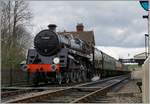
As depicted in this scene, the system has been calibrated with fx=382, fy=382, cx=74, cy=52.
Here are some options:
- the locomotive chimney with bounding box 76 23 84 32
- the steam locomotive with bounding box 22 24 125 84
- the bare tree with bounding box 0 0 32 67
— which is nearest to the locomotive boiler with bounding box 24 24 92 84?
the steam locomotive with bounding box 22 24 125 84

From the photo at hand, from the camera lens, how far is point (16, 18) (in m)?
42.5

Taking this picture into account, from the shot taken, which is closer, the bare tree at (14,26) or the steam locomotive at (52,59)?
the steam locomotive at (52,59)

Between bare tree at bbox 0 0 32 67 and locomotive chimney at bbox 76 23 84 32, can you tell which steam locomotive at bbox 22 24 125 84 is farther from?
locomotive chimney at bbox 76 23 84 32

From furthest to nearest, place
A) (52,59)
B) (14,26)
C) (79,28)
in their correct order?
(79,28), (14,26), (52,59)

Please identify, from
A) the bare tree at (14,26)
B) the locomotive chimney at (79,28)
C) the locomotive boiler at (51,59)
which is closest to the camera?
the locomotive boiler at (51,59)

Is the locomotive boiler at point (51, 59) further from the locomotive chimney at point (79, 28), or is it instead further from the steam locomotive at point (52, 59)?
the locomotive chimney at point (79, 28)

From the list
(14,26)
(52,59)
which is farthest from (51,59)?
(14,26)

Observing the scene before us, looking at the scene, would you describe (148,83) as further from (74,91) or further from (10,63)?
(10,63)

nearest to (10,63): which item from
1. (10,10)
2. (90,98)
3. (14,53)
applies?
(14,53)

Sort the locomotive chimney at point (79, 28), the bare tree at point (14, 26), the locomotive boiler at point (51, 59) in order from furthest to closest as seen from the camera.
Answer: the locomotive chimney at point (79, 28) < the bare tree at point (14, 26) < the locomotive boiler at point (51, 59)

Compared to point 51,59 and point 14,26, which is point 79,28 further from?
point 51,59

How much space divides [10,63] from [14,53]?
1.76 m

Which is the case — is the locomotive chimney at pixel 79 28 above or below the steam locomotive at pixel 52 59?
above

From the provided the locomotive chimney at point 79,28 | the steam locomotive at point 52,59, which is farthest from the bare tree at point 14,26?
the locomotive chimney at point 79,28
